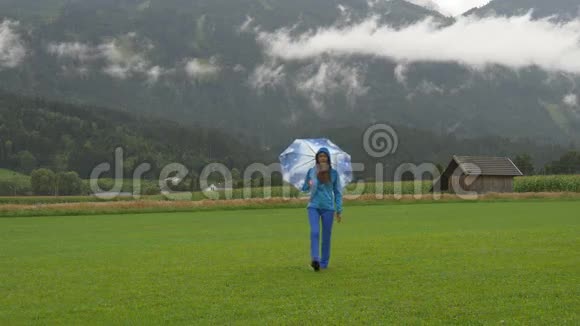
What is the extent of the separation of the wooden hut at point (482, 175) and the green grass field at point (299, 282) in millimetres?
51575

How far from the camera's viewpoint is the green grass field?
8.11 m

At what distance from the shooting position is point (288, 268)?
12336mm

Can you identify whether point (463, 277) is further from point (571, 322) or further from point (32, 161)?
point (32, 161)

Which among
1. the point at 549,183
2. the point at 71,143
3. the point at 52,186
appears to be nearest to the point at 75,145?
the point at 71,143

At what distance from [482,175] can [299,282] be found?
6122 centimetres

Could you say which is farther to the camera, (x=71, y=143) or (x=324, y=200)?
(x=71, y=143)

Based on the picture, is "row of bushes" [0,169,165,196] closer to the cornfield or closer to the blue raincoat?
the cornfield

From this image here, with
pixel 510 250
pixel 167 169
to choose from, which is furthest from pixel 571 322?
pixel 167 169

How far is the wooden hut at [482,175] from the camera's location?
68.3 meters

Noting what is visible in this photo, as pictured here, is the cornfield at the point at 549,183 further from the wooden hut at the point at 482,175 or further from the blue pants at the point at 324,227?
the blue pants at the point at 324,227

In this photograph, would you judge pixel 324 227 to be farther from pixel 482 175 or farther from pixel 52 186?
pixel 52 186

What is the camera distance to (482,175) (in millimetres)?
68562

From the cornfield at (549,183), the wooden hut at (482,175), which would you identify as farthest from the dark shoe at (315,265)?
the cornfield at (549,183)

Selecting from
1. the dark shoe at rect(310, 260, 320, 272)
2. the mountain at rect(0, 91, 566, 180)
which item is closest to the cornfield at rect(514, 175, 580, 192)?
the dark shoe at rect(310, 260, 320, 272)
